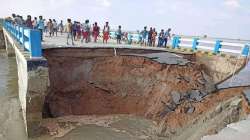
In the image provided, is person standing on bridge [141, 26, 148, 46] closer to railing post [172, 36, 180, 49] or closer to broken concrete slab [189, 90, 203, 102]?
railing post [172, 36, 180, 49]

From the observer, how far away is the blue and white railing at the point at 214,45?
11047mm

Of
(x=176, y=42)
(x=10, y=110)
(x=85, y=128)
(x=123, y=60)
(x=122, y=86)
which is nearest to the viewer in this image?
(x=85, y=128)

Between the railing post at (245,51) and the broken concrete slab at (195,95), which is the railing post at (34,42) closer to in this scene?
the broken concrete slab at (195,95)

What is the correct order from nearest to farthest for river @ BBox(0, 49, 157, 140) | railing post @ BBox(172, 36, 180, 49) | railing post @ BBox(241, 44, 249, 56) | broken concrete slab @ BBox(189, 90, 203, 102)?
river @ BBox(0, 49, 157, 140)
broken concrete slab @ BBox(189, 90, 203, 102)
railing post @ BBox(241, 44, 249, 56)
railing post @ BBox(172, 36, 180, 49)

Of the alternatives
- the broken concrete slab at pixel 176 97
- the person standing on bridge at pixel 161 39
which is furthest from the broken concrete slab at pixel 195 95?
the person standing on bridge at pixel 161 39

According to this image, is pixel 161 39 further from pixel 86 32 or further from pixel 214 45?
pixel 86 32

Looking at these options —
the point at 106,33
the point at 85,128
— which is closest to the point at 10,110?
the point at 85,128

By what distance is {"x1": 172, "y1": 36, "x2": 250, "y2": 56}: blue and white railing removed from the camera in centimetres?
1105

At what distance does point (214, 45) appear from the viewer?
12.4 meters

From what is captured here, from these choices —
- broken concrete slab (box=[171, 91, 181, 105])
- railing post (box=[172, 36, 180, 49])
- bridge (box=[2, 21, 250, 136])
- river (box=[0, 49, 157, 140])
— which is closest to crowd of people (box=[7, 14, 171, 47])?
railing post (box=[172, 36, 180, 49])

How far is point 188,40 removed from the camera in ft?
45.1

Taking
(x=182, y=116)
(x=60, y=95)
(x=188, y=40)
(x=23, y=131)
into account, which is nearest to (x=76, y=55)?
(x=60, y=95)

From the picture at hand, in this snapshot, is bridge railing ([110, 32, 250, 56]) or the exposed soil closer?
the exposed soil

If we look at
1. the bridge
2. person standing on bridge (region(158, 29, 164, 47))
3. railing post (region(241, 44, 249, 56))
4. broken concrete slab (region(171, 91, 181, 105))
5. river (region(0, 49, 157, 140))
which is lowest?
river (region(0, 49, 157, 140))
